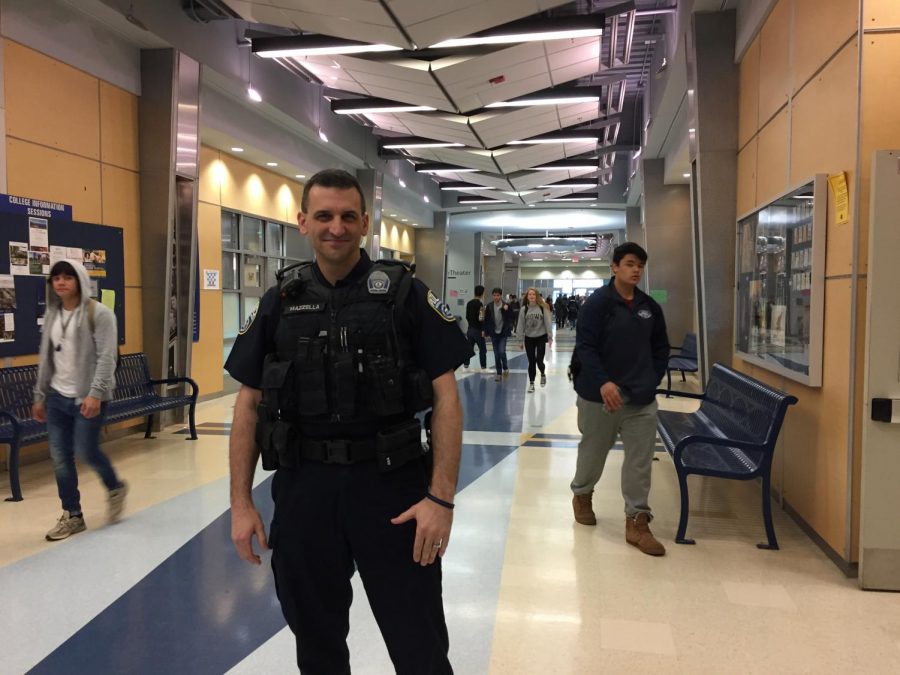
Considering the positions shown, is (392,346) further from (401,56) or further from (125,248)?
(401,56)

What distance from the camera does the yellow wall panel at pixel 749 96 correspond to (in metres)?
4.73

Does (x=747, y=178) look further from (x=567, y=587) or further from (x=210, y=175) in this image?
(x=210, y=175)

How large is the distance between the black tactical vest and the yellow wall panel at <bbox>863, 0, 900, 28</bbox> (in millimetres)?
2673

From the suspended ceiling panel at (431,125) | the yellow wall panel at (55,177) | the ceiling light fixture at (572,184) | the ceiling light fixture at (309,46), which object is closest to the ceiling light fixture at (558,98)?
the suspended ceiling panel at (431,125)

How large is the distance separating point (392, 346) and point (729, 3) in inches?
198

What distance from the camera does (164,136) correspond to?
644 cm

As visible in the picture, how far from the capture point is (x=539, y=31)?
6074 millimetres

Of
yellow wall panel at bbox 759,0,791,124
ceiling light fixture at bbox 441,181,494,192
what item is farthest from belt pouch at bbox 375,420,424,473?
ceiling light fixture at bbox 441,181,494,192

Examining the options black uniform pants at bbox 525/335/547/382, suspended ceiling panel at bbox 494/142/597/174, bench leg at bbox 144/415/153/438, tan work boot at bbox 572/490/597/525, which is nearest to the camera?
tan work boot at bbox 572/490/597/525

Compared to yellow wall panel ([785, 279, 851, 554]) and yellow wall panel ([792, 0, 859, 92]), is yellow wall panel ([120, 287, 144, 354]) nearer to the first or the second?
yellow wall panel ([785, 279, 851, 554])

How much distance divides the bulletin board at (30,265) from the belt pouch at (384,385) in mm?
4806

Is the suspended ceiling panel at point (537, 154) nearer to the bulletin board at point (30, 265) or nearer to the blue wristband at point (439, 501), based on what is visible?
the bulletin board at point (30, 265)

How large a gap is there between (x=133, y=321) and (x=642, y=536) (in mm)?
5401

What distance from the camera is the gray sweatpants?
136 inches
